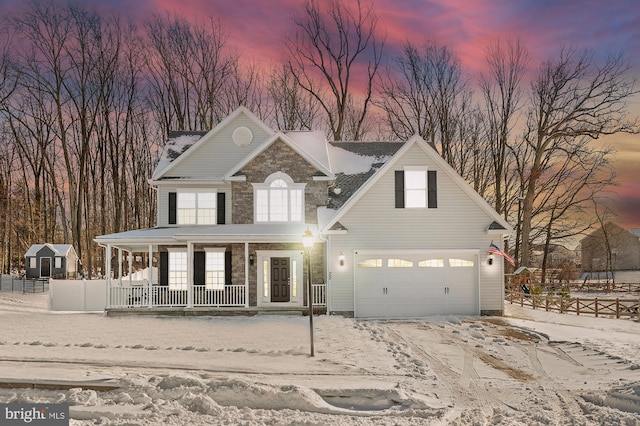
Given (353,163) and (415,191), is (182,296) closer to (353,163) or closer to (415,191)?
(353,163)

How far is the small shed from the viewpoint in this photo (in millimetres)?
39938

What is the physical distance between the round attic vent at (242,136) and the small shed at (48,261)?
22.7 meters

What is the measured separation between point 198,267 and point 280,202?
419 centimetres

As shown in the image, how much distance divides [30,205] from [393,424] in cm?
4895

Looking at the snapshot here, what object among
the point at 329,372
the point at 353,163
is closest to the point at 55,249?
the point at 353,163

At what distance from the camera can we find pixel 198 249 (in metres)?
22.2

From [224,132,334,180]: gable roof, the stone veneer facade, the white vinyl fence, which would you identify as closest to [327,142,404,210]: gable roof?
the stone veneer facade

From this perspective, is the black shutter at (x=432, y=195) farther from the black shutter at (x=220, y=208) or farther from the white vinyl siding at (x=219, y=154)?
the black shutter at (x=220, y=208)

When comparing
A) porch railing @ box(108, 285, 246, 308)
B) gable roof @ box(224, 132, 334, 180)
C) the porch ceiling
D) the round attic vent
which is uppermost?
the round attic vent

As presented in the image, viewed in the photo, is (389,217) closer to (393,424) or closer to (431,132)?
(393,424)

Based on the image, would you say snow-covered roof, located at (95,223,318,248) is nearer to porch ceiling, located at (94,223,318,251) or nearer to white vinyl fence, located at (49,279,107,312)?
porch ceiling, located at (94,223,318,251)

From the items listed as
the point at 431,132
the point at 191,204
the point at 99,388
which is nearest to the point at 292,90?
the point at 431,132

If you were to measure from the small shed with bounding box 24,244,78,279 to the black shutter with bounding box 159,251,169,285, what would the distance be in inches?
822

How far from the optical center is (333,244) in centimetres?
2075
